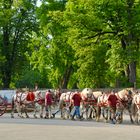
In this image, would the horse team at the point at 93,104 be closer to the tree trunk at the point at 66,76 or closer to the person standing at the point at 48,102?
the person standing at the point at 48,102

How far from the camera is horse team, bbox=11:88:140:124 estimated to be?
101 ft

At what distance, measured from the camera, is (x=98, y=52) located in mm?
55250

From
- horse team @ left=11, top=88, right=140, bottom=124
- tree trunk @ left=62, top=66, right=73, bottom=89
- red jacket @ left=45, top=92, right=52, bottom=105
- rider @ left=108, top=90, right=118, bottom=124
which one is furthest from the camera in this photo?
tree trunk @ left=62, top=66, right=73, bottom=89

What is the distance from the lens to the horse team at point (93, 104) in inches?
1210

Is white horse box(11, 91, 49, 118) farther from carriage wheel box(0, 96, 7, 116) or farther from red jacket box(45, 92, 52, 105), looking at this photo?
carriage wheel box(0, 96, 7, 116)

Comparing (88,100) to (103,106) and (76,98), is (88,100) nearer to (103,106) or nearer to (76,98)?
(76,98)

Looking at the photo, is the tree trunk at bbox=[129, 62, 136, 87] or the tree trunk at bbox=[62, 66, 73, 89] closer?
the tree trunk at bbox=[129, 62, 136, 87]

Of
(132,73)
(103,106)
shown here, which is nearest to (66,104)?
(103,106)

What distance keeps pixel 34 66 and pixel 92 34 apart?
17.1 meters

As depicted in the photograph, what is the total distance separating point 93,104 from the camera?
33.8 metres

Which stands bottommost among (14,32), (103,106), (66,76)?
(103,106)

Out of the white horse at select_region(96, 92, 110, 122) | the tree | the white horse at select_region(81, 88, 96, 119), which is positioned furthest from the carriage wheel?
the tree

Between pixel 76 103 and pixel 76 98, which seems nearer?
pixel 76 103

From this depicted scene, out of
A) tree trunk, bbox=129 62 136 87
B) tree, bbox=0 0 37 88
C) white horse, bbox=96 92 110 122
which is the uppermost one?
tree, bbox=0 0 37 88
